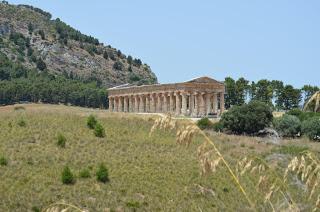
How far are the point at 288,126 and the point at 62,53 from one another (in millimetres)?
116741

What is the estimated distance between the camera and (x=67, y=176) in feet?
135

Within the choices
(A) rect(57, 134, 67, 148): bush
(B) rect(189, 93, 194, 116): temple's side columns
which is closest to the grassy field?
(A) rect(57, 134, 67, 148): bush

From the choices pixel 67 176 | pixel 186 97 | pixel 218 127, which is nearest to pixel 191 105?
pixel 186 97

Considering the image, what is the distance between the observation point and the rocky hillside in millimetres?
167875

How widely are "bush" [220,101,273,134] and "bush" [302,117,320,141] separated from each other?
437cm

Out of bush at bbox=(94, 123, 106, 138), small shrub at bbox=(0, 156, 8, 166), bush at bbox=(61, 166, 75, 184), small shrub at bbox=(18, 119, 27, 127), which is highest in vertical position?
small shrub at bbox=(18, 119, 27, 127)

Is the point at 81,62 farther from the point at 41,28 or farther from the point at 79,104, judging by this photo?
the point at 79,104

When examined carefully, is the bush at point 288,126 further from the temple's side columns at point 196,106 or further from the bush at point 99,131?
the bush at point 99,131

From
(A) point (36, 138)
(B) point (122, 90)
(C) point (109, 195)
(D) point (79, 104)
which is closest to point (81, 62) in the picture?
(D) point (79, 104)

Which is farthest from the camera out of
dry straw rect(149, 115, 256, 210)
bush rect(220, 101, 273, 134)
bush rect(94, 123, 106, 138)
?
bush rect(220, 101, 273, 134)

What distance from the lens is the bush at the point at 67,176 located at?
41.2m

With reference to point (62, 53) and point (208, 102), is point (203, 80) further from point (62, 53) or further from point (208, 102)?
point (62, 53)

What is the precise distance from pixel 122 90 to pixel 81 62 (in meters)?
74.6

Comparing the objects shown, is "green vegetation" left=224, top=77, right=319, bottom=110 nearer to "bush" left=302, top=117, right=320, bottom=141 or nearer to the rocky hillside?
"bush" left=302, top=117, right=320, bottom=141
